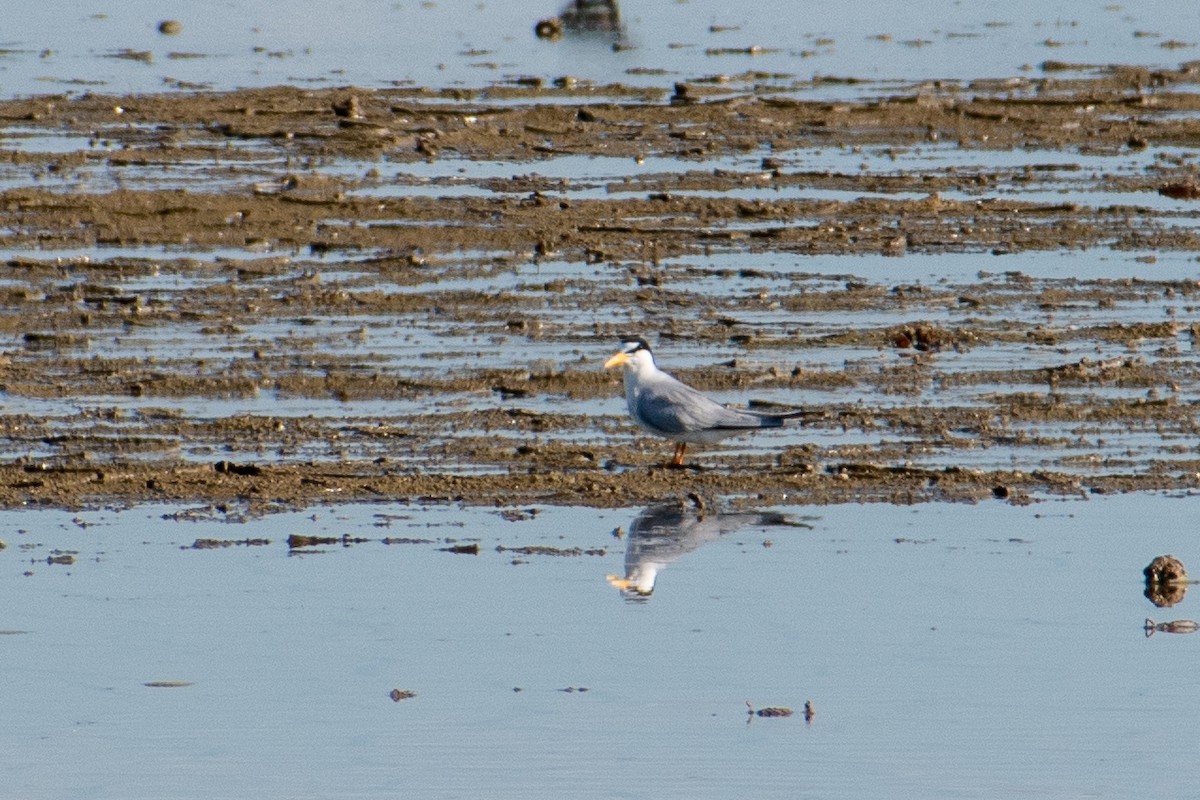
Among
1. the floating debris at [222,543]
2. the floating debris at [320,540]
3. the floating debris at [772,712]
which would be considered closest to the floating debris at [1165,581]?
the floating debris at [772,712]

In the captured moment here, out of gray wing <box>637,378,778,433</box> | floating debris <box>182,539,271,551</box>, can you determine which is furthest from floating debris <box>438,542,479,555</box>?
gray wing <box>637,378,778,433</box>

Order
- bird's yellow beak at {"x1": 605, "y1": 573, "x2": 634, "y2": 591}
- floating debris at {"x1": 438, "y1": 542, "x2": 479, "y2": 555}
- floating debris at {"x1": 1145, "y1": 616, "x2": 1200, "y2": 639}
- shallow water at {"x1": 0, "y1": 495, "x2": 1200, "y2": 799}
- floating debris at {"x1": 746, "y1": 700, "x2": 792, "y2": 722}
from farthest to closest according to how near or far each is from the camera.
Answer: floating debris at {"x1": 438, "y1": 542, "x2": 479, "y2": 555} < bird's yellow beak at {"x1": 605, "y1": 573, "x2": 634, "y2": 591} < floating debris at {"x1": 1145, "y1": 616, "x2": 1200, "y2": 639} < floating debris at {"x1": 746, "y1": 700, "x2": 792, "y2": 722} < shallow water at {"x1": 0, "y1": 495, "x2": 1200, "y2": 799}

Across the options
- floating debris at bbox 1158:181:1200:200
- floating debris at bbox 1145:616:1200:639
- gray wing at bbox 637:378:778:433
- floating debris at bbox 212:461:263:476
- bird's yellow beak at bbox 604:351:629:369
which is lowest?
floating debris at bbox 1145:616:1200:639

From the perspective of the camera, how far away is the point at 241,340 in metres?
12.2

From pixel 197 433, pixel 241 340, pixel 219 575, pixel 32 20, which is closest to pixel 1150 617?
pixel 219 575

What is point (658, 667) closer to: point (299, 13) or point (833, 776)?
point (833, 776)

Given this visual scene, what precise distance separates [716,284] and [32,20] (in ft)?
58.5

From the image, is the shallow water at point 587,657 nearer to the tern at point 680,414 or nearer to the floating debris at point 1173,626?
the floating debris at point 1173,626

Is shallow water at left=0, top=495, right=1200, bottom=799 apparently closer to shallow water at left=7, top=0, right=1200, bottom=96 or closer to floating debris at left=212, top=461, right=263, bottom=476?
floating debris at left=212, top=461, right=263, bottom=476

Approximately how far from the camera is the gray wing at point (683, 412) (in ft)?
32.1

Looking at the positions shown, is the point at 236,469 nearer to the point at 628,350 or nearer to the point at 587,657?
the point at 628,350

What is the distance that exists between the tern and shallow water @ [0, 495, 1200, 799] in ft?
2.54

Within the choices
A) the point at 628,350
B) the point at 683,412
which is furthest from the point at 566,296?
the point at 683,412

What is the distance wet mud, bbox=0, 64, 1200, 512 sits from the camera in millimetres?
9844
